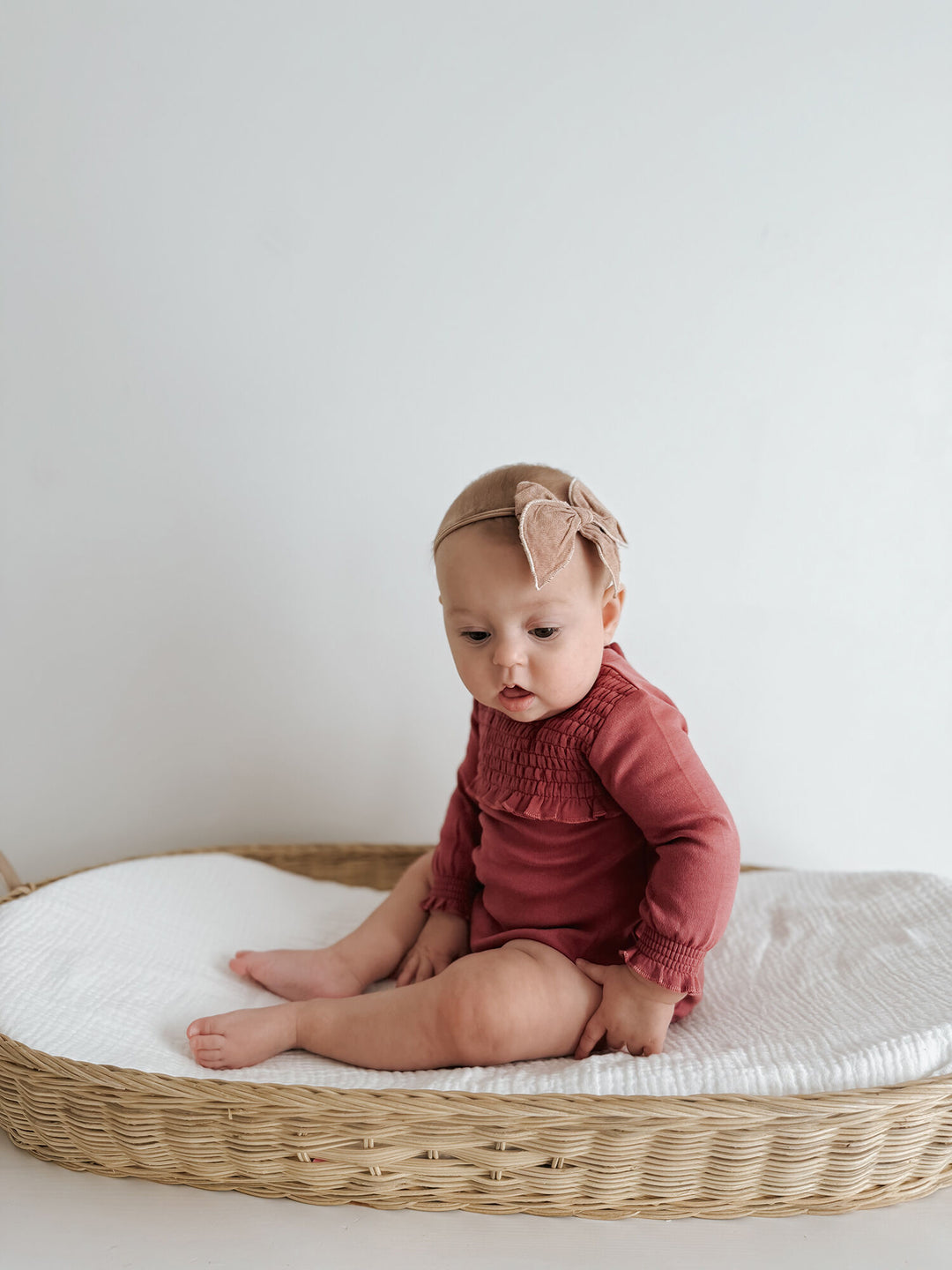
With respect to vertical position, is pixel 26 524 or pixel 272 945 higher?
pixel 26 524

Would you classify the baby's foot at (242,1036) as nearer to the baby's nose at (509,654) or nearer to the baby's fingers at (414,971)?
the baby's fingers at (414,971)

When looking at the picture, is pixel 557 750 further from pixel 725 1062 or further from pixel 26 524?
pixel 26 524

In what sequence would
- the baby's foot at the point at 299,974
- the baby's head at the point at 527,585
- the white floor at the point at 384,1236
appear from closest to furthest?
the white floor at the point at 384,1236 < the baby's head at the point at 527,585 < the baby's foot at the point at 299,974

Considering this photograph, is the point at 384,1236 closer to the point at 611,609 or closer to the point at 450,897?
the point at 450,897

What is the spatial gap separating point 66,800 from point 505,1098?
96 cm

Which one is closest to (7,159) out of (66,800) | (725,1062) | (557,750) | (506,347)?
(506,347)

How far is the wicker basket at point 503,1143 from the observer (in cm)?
Result: 76

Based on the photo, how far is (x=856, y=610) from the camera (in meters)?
1.41

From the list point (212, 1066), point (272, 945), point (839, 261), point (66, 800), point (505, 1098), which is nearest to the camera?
point (505, 1098)

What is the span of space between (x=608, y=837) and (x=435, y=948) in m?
0.28

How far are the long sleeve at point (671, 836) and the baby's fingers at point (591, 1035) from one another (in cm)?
7

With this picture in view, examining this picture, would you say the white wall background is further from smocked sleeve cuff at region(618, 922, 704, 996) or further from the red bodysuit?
smocked sleeve cuff at region(618, 922, 704, 996)

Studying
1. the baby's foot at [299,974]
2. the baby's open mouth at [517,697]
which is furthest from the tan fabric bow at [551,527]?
the baby's foot at [299,974]

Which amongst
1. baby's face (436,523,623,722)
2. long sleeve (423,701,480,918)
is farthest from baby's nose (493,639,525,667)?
long sleeve (423,701,480,918)
